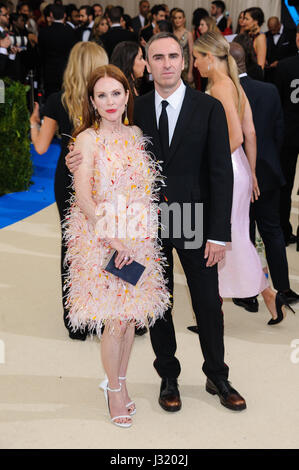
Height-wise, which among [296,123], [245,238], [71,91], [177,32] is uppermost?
[177,32]

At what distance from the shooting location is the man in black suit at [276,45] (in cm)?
839

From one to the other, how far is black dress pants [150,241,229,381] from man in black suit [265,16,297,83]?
20.7 feet

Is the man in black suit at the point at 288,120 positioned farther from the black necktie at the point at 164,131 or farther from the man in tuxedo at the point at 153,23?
the man in tuxedo at the point at 153,23

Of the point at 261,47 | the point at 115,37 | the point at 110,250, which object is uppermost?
the point at 115,37

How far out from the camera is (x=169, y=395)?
2900 mm

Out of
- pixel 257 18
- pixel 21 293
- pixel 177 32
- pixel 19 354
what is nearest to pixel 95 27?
pixel 177 32

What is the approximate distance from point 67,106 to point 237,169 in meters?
1.01

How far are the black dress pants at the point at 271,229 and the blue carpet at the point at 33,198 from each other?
279 cm

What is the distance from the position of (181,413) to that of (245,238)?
1.18 metres

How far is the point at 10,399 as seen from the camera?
9.75 ft

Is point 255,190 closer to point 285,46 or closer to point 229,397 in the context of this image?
point 229,397

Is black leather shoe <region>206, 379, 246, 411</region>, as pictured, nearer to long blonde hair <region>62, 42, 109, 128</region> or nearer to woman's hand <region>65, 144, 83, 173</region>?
woman's hand <region>65, 144, 83, 173</region>

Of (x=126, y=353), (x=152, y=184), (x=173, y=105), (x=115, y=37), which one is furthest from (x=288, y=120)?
(x=115, y=37)
